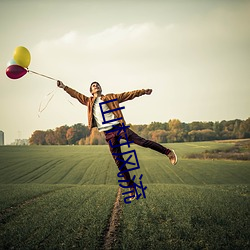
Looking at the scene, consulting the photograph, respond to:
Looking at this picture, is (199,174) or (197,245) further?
(199,174)

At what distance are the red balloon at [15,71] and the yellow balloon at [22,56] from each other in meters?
0.12

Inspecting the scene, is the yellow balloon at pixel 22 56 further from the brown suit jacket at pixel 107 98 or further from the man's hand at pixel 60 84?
the brown suit jacket at pixel 107 98

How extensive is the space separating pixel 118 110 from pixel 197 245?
3.63 metres

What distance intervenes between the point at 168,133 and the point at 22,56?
57.8 meters

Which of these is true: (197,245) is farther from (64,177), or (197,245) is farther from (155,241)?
(64,177)

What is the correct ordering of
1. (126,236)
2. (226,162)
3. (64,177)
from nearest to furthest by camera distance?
(126,236), (64,177), (226,162)

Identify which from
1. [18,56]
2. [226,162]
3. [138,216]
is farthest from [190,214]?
[226,162]

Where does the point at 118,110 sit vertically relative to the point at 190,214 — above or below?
above

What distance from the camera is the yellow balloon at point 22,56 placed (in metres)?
7.90

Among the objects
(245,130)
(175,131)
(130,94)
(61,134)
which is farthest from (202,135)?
(130,94)

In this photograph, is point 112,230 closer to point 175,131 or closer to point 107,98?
point 107,98

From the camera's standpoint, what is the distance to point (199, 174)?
3631 centimetres

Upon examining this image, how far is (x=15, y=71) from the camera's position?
26.0 feet

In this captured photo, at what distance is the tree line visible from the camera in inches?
2435
